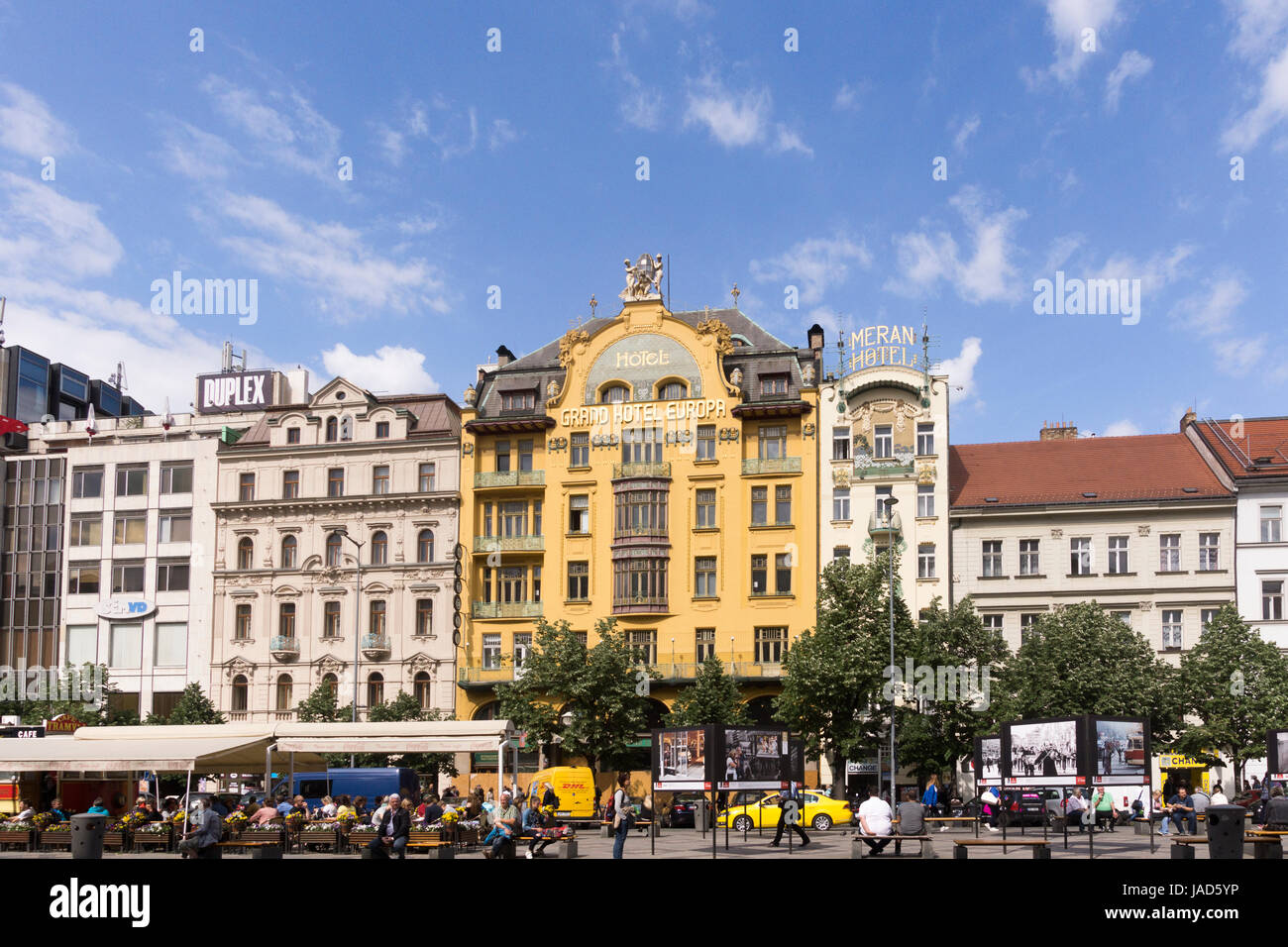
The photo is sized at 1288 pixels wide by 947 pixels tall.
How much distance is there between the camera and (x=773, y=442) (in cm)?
6488

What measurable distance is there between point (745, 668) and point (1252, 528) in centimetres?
2297

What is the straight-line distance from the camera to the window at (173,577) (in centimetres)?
7050

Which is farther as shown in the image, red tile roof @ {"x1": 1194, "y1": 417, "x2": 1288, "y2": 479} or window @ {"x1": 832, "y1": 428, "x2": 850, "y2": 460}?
window @ {"x1": 832, "y1": 428, "x2": 850, "y2": 460}

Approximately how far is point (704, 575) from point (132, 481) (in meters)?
31.2

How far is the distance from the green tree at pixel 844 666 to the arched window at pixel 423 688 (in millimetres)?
18573

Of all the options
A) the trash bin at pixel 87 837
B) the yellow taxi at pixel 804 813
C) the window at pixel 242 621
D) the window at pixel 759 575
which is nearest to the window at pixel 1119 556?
the window at pixel 759 575

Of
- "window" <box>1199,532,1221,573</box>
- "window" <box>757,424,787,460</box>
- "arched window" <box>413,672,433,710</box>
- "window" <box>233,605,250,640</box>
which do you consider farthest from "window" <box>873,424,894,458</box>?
"window" <box>233,605,250,640</box>

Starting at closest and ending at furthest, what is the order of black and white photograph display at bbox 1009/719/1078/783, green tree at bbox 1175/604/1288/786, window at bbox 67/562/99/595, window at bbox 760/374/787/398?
black and white photograph display at bbox 1009/719/1078/783, green tree at bbox 1175/604/1288/786, window at bbox 760/374/787/398, window at bbox 67/562/99/595

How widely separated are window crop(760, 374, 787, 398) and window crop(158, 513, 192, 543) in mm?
30587

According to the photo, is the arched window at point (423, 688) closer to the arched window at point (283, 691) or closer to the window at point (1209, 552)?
the arched window at point (283, 691)

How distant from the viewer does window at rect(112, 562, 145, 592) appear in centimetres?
7112

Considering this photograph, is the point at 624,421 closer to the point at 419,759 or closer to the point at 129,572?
the point at 419,759

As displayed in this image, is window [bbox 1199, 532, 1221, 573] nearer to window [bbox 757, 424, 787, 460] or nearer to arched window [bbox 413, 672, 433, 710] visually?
window [bbox 757, 424, 787, 460]
